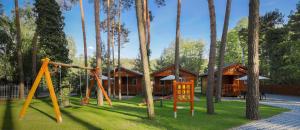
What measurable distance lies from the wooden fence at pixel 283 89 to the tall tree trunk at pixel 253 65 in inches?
797

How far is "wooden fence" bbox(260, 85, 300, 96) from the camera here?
2878cm

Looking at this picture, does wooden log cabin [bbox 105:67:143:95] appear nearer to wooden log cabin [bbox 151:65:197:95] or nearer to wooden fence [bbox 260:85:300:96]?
wooden log cabin [bbox 151:65:197:95]

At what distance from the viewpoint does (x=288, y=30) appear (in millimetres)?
Answer: 34094

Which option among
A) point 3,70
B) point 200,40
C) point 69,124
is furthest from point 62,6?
point 200,40

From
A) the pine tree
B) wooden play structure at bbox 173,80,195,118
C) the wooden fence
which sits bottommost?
the wooden fence

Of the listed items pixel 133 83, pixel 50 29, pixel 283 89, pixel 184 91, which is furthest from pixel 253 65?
pixel 133 83

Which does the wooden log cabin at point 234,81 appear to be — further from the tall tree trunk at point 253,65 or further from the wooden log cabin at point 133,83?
the tall tree trunk at point 253,65

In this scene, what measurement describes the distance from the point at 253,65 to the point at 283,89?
23748mm

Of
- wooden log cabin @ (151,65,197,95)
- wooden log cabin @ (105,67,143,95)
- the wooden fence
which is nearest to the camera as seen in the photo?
the wooden fence

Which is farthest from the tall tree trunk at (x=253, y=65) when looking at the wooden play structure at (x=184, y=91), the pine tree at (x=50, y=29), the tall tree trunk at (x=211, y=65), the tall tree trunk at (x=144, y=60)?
the pine tree at (x=50, y=29)

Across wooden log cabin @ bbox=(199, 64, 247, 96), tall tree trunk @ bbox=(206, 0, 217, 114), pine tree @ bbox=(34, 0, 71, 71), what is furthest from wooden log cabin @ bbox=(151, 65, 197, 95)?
tall tree trunk @ bbox=(206, 0, 217, 114)

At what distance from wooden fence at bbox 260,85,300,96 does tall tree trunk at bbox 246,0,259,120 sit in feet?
66.4

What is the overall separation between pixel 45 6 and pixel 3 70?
12.5m

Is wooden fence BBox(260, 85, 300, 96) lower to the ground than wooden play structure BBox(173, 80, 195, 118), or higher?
lower
